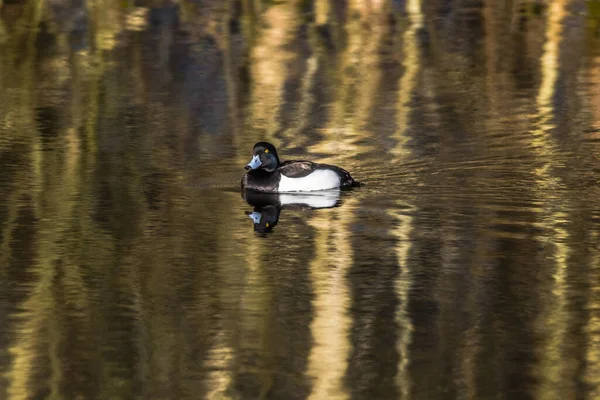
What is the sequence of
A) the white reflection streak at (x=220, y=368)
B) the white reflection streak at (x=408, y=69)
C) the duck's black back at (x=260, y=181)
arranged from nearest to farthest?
1. the white reflection streak at (x=220, y=368)
2. the duck's black back at (x=260, y=181)
3. the white reflection streak at (x=408, y=69)

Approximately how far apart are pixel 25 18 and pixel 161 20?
92.2 inches

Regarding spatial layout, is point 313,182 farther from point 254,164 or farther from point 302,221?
point 302,221

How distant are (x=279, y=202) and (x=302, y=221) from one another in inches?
40.7

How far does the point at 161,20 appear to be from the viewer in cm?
2633

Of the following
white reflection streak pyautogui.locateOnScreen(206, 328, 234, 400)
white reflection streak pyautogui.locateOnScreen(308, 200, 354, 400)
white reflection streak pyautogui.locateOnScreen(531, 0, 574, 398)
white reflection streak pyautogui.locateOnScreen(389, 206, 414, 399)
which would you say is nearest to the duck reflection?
white reflection streak pyautogui.locateOnScreen(308, 200, 354, 400)

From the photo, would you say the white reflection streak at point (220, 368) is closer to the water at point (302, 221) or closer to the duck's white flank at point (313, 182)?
the water at point (302, 221)

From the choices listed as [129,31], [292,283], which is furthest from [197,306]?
[129,31]

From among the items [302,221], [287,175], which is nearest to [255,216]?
[302,221]

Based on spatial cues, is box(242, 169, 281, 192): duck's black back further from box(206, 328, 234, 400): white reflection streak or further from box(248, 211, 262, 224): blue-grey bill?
box(206, 328, 234, 400): white reflection streak

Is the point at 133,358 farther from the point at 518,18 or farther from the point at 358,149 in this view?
the point at 518,18

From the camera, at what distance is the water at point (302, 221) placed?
909cm

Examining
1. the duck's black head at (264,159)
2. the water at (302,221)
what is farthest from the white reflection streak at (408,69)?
the duck's black head at (264,159)

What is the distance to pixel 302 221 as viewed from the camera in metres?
13.0

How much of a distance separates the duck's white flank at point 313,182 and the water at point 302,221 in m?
0.16
